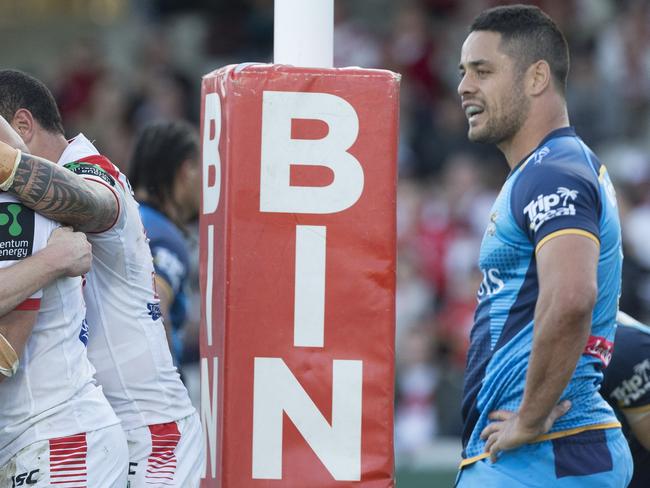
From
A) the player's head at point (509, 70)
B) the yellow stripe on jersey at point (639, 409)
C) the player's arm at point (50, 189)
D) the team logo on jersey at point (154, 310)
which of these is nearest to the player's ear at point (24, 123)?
the player's arm at point (50, 189)

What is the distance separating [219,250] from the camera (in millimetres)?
4387

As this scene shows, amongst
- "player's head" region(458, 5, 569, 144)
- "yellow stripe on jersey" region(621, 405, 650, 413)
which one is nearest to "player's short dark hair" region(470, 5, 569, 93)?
"player's head" region(458, 5, 569, 144)

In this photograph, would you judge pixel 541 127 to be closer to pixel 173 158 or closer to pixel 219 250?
pixel 219 250

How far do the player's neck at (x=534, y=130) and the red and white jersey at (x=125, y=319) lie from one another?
4.44 feet

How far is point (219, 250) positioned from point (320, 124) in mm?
549

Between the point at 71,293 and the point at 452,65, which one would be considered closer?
the point at 71,293

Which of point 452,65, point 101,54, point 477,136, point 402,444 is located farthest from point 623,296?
point 101,54

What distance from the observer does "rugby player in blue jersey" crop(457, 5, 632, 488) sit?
152 inches

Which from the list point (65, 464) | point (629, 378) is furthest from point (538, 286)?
point (65, 464)

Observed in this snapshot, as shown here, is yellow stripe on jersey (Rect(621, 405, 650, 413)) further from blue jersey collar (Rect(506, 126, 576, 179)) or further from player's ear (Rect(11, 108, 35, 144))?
player's ear (Rect(11, 108, 35, 144))

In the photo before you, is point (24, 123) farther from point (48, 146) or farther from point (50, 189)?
point (50, 189)

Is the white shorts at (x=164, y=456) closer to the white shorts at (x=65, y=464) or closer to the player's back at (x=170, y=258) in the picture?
the white shorts at (x=65, y=464)

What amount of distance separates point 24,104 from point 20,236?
0.59 metres

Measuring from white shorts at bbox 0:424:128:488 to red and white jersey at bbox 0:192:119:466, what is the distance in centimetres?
3
